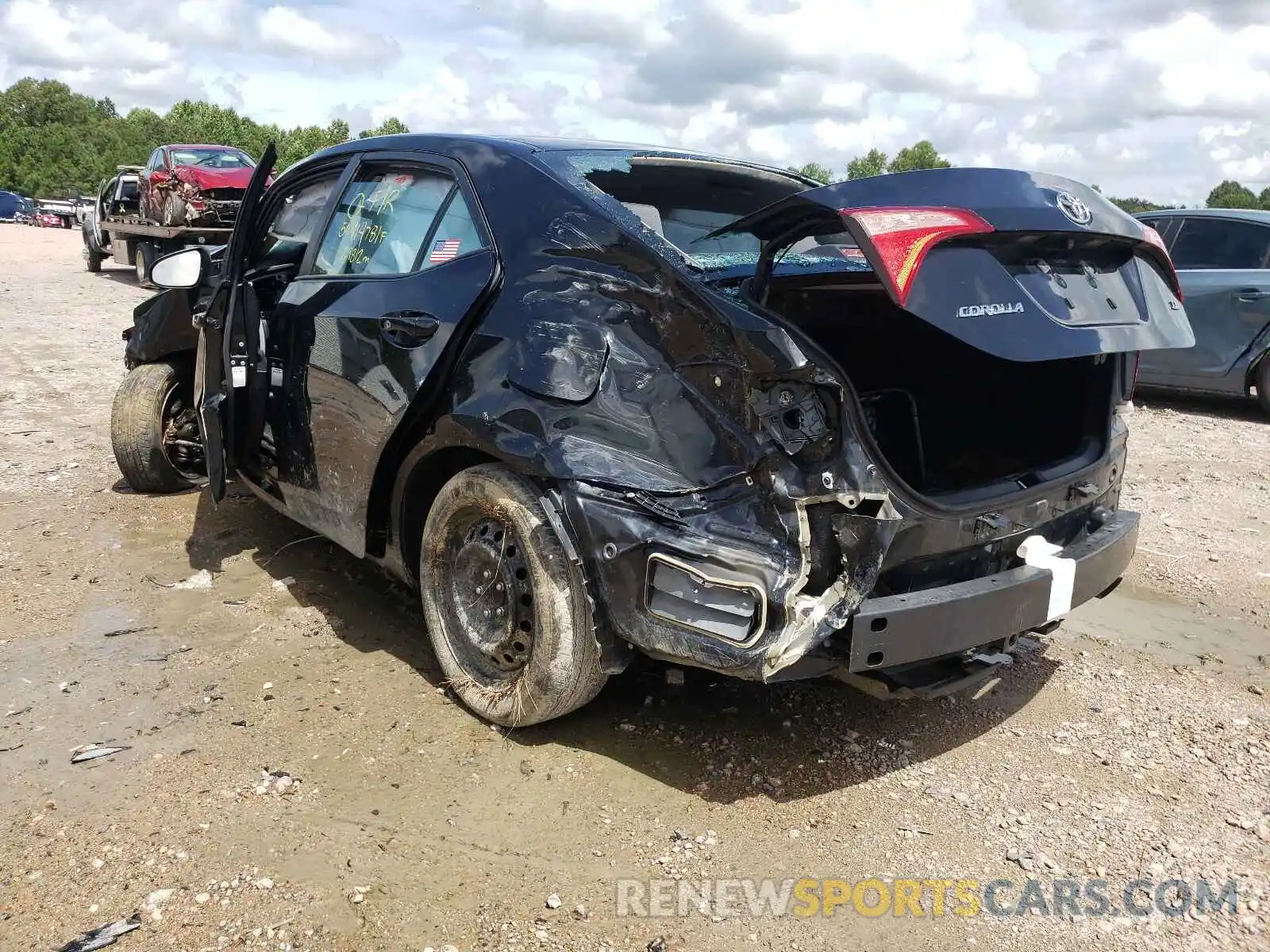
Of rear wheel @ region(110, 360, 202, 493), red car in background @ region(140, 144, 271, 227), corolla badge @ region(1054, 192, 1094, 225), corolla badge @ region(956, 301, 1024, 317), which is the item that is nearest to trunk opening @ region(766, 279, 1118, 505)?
corolla badge @ region(1054, 192, 1094, 225)

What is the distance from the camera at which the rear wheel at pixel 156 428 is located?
5137mm

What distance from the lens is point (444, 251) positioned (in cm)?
315

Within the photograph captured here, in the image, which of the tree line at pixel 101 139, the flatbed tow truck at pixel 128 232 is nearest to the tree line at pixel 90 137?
the tree line at pixel 101 139

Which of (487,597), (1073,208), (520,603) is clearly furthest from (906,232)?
(487,597)

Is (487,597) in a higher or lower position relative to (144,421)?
lower

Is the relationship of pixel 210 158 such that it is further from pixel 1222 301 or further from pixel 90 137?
pixel 90 137

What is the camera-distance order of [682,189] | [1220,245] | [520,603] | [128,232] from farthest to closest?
1. [128,232]
2. [1220,245]
3. [682,189]
4. [520,603]

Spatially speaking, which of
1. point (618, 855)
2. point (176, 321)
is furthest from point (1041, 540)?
point (176, 321)

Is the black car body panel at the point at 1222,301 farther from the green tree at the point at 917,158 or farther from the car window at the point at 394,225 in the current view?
the green tree at the point at 917,158

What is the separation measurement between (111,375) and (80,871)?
7184mm

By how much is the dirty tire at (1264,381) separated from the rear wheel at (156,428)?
7.76 m

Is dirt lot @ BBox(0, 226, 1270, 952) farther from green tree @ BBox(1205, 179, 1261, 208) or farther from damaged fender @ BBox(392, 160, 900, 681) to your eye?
green tree @ BBox(1205, 179, 1261, 208)

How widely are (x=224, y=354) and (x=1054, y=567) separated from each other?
3023 mm

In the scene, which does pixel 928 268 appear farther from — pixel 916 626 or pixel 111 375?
pixel 111 375
